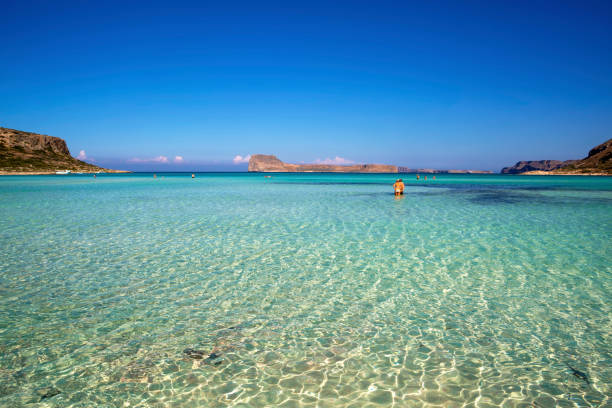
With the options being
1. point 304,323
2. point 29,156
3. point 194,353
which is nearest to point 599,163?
point 304,323

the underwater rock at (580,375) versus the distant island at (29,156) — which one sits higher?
the distant island at (29,156)

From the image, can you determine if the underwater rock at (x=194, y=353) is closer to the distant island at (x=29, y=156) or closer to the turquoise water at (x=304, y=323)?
the turquoise water at (x=304, y=323)

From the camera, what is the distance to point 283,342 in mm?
5578

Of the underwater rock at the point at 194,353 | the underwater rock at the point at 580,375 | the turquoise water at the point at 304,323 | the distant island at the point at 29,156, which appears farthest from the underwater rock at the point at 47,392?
the distant island at the point at 29,156

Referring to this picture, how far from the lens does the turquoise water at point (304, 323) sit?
439 cm

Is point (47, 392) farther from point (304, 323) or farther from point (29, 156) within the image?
point (29, 156)

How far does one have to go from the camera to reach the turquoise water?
4.39 m

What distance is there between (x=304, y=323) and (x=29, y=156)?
221331 millimetres

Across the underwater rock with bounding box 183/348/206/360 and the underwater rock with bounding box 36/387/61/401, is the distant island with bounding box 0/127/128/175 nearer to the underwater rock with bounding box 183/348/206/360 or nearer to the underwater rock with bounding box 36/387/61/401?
the underwater rock with bounding box 36/387/61/401

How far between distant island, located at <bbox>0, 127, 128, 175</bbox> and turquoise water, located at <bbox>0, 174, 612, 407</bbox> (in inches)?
6784

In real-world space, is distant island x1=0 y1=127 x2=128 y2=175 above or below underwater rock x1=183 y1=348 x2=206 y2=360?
above

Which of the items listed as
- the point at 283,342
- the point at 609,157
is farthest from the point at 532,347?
the point at 609,157

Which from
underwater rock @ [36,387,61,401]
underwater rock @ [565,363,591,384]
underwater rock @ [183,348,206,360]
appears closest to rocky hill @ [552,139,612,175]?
underwater rock @ [565,363,591,384]

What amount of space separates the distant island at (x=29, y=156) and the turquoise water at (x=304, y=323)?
6784 inches
